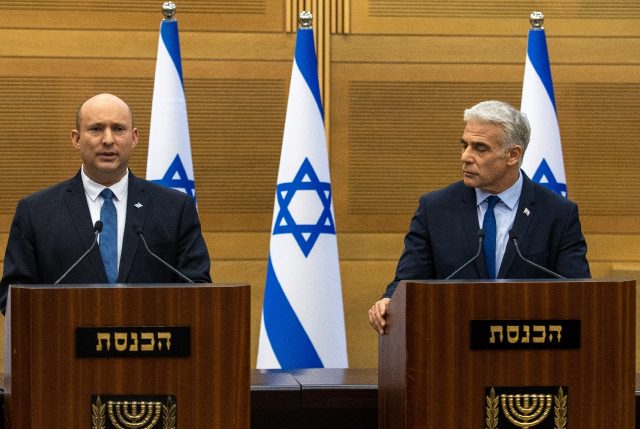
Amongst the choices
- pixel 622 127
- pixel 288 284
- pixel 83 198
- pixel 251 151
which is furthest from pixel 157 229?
pixel 622 127

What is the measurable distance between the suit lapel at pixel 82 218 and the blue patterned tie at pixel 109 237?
0.04 m

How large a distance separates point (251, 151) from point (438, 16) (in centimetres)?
129

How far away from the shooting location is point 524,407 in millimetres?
2777

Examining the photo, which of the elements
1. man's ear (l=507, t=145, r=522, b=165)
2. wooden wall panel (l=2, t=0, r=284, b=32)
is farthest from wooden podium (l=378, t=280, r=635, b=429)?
wooden wall panel (l=2, t=0, r=284, b=32)

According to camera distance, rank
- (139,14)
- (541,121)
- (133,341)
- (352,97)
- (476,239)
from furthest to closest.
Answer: (352,97)
(139,14)
(541,121)
(476,239)
(133,341)

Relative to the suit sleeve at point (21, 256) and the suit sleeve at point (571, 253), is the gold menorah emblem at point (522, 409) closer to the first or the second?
the suit sleeve at point (571, 253)

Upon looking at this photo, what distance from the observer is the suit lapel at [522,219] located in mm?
3363

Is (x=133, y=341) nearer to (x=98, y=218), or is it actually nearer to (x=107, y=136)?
(x=98, y=218)

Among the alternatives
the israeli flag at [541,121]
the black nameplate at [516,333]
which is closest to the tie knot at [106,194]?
the black nameplate at [516,333]

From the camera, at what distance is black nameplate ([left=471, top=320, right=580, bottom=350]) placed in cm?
278

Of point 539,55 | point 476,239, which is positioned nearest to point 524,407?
point 476,239

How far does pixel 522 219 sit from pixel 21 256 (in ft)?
4.95

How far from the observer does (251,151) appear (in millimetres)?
6297

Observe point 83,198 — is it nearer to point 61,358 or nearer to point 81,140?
point 81,140
